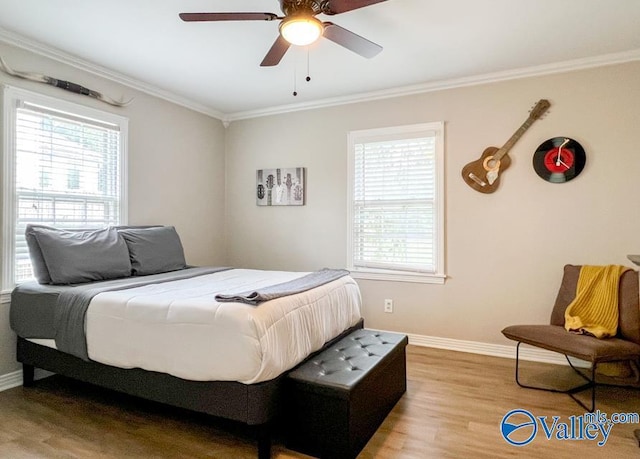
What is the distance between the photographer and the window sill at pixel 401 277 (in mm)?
3661

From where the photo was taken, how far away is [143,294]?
2277mm

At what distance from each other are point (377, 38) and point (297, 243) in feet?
7.62

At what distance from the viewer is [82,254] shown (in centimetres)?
280

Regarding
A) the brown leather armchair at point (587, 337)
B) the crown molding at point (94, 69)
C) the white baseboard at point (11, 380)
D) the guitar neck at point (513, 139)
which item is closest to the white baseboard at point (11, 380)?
the white baseboard at point (11, 380)

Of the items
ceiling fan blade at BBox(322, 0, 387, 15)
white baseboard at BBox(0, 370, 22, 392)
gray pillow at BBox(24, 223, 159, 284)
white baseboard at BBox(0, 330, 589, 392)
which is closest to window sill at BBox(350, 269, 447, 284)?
white baseboard at BBox(0, 330, 589, 392)

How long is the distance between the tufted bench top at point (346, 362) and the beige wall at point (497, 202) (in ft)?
4.00

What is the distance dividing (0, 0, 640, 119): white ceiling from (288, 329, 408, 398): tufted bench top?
211cm

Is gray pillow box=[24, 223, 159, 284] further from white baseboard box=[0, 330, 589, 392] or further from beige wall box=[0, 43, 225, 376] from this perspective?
white baseboard box=[0, 330, 589, 392]

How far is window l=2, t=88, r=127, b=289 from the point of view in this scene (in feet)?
9.09

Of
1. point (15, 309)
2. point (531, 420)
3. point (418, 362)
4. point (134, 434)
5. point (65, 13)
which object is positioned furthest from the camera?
point (418, 362)

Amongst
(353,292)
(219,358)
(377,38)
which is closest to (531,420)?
(353,292)

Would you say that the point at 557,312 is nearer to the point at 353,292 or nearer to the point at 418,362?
the point at 418,362

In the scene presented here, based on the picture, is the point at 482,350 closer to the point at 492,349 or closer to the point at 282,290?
the point at 492,349

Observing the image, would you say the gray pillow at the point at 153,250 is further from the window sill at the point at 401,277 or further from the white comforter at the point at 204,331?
the window sill at the point at 401,277
